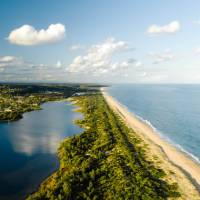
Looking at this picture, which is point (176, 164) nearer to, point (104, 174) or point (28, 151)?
point (104, 174)

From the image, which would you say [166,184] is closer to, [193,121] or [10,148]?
[10,148]

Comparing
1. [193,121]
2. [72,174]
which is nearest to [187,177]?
[72,174]

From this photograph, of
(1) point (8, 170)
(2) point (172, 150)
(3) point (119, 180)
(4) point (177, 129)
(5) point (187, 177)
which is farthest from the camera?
(4) point (177, 129)

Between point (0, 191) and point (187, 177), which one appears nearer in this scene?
point (0, 191)

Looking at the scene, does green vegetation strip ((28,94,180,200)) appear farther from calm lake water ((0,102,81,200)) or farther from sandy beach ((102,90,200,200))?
calm lake water ((0,102,81,200))

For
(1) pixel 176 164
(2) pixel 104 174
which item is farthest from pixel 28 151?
(1) pixel 176 164

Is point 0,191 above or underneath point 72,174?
underneath
